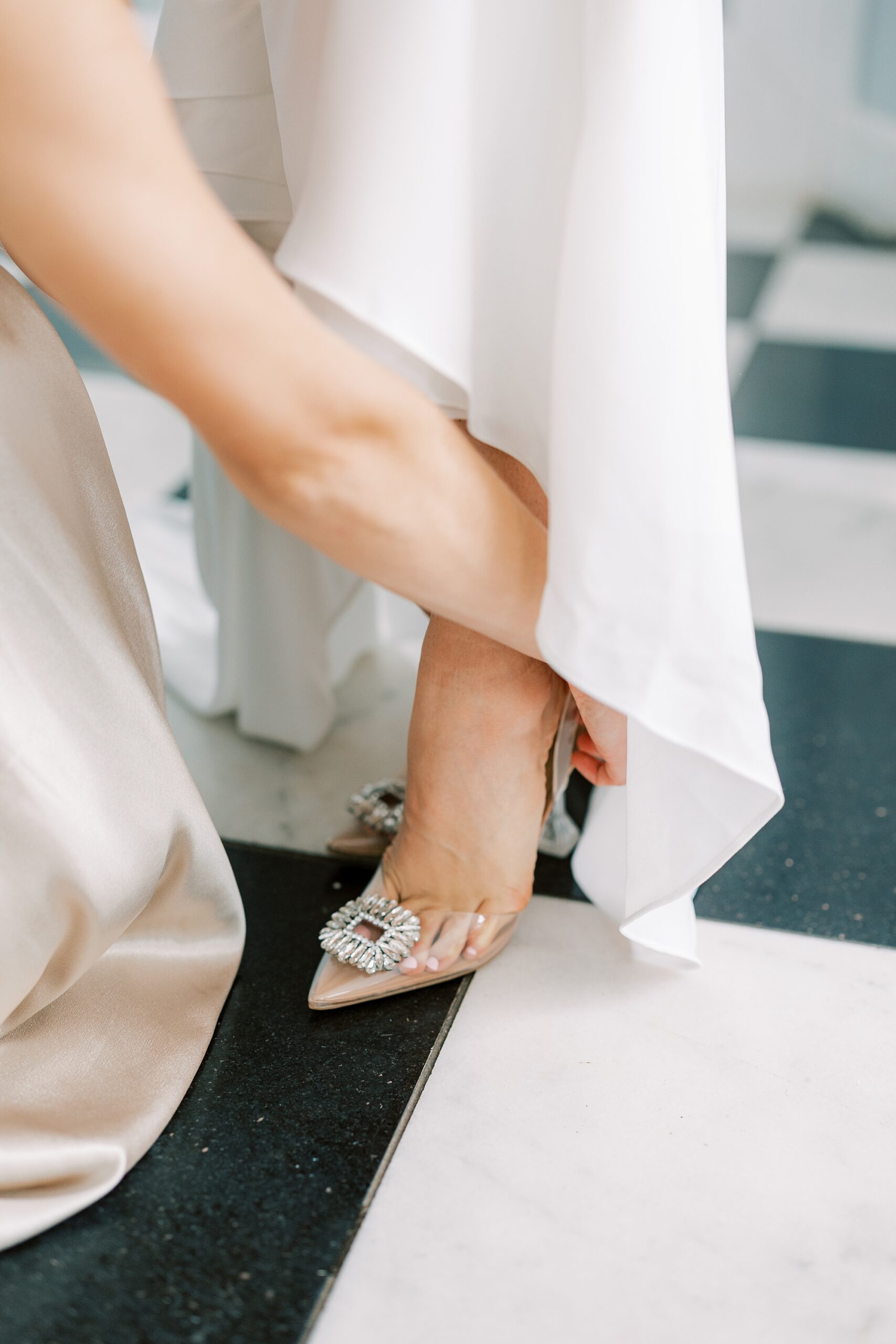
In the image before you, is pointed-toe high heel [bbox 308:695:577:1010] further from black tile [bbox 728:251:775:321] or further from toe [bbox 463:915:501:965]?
black tile [bbox 728:251:775:321]

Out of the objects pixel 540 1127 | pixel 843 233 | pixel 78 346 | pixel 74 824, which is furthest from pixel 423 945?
pixel 843 233

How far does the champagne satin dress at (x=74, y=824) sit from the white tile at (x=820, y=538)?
2.33 ft

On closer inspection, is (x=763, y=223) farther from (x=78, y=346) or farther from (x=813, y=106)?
(x=78, y=346)

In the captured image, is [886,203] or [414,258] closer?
[414,258]

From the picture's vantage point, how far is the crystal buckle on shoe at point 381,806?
901 millimetres

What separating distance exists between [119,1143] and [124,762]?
0.67 ft

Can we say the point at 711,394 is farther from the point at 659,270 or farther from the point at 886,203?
the point at 886,203

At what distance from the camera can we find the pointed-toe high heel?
771 millimetres

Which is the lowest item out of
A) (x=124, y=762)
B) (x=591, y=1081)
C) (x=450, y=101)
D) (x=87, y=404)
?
(x=591, y=1081)

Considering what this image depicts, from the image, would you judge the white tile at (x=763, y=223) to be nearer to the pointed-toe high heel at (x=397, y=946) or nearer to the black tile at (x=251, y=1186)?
the pointed-toe high heel at (x=397, y=946)

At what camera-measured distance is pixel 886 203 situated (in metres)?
2.26

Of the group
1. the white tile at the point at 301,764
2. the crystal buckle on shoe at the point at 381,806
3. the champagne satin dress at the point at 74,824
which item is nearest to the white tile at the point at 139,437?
the white tile at the point at 301,764

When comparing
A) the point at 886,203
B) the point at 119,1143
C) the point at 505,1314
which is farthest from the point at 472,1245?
the point at 886,203

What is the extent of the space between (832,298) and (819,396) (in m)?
0.38
